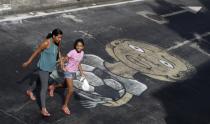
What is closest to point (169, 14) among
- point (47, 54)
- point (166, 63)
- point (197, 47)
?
point (197, 47)

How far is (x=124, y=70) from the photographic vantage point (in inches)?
569

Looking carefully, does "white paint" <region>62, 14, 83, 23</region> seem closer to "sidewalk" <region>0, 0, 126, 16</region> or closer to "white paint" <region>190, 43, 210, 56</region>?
"sidewalk" <region>0, 0, 126, 16</region>

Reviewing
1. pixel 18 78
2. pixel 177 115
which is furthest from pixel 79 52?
pixel 177 115

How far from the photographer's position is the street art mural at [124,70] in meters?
12.5

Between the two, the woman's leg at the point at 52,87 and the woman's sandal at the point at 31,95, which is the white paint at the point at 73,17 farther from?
the woman's sandal at the point at 31,95

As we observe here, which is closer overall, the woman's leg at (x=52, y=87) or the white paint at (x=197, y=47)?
the woman's leg at (x=52, y=87)

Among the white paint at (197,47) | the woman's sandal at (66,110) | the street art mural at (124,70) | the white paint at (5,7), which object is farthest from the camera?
the white paint at (197,47)

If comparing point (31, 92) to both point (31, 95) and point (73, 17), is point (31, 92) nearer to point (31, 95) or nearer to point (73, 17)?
point (31, 95)

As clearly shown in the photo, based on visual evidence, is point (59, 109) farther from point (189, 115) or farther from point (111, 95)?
point (189, 115)

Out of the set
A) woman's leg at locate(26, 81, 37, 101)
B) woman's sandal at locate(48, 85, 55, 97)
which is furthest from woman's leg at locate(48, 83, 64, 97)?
woman's leg at locate(26, 81, 37, 101)

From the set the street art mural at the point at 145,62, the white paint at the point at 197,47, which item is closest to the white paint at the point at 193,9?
the white paint at the point at 197,47

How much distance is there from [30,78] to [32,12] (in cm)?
571

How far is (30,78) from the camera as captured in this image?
40.3 ft

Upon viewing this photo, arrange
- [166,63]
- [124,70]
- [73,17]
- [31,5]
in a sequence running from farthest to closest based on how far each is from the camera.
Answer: [73,17], [31,5], [166,63], [124,70]
